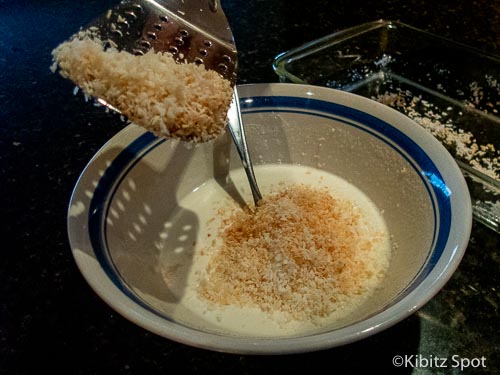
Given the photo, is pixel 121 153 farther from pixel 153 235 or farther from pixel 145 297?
pixel 145 297

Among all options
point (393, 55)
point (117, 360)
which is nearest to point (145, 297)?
point (117, 360)

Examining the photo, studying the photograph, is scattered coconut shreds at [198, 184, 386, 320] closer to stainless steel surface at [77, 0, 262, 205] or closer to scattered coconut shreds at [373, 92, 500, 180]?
stainless steel surface at [77, 0, 262, 205]

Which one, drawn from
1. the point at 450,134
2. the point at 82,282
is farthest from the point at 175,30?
the point at 450,134

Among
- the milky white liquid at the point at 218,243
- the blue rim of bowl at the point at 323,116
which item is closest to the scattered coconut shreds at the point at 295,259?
the milky white liquid at the point at 218,243

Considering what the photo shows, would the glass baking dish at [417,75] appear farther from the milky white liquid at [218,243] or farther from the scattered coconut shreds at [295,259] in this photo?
the scattered coconut shreds at [295,259]

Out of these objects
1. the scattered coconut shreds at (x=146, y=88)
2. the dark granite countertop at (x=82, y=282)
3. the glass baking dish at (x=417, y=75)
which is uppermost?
the scattered coconut shreds at (x=146, y=88)

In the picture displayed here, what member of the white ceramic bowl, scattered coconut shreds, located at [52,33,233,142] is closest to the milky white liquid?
the white ceramic bowl

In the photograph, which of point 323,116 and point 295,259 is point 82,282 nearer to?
point 295,259
